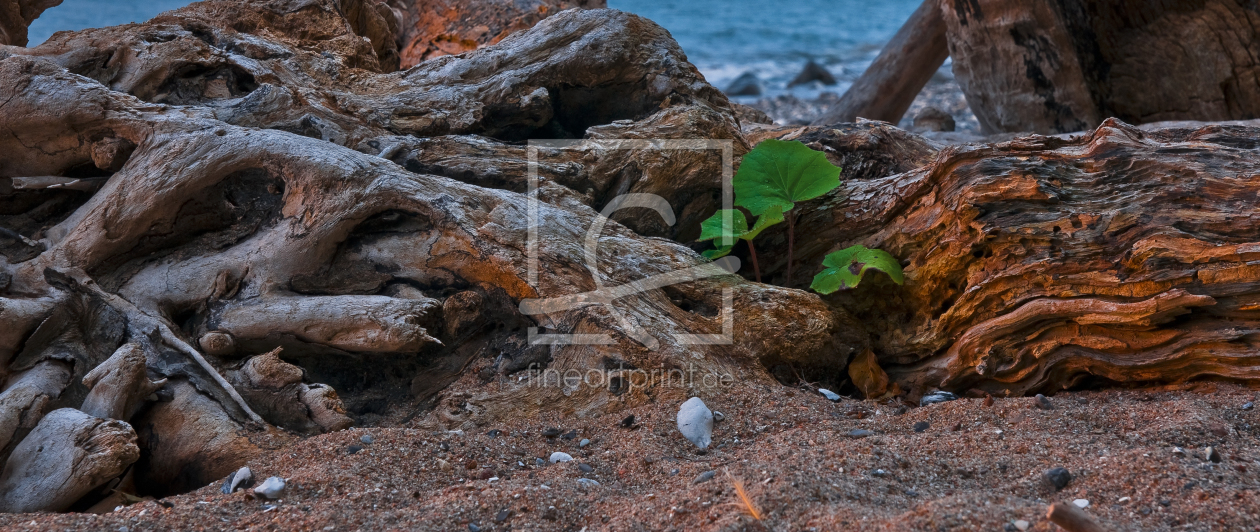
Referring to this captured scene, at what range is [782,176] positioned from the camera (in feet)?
10.8

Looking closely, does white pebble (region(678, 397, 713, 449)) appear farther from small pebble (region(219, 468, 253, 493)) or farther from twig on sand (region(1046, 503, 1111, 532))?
small pebble (region(219, 468, 253, 493))

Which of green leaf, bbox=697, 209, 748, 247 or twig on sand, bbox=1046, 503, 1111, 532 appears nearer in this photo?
twig on sand, bbox=1046, 503, 1111, 532

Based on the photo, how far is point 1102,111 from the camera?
211 inches

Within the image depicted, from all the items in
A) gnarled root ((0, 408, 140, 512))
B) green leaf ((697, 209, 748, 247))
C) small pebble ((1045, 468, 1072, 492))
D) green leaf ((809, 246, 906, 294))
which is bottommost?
small pebble ((1045, 468, 1072, 492))

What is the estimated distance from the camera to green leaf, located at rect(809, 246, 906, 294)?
120 inches

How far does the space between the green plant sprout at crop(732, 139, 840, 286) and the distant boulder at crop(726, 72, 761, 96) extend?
12937mm

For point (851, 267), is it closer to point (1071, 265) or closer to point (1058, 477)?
point (1071, 265)

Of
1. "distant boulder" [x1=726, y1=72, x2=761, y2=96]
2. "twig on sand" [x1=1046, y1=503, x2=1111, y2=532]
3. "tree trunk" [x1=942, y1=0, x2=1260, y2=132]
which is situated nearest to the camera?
"twig on sand" [x1=1046, y1=503, x2=1111, y2=532]

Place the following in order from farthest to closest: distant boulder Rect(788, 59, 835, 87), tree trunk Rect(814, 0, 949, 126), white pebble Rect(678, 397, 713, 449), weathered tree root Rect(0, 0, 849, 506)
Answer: distant boulder Rect(788, 59, 835, 87)
tree trunk Rect(814, 0, 949, 126)
weathered tree root Rect(0, 0, 849, 506)
white pebble Rect(678, 397, 713, 449)

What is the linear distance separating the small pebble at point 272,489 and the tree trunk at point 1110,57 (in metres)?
5.13

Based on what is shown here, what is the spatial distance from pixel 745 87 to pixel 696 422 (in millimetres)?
14263

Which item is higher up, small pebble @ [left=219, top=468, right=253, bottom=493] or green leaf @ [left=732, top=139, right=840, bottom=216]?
green leaf @ [left=732, top=139, right=840, bottom=216]

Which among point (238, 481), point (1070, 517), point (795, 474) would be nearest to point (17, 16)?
point (238, 481)

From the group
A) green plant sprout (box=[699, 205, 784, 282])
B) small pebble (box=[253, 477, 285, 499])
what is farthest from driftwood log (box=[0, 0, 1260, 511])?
small pebble (box=[253, 477, 285, 499])
